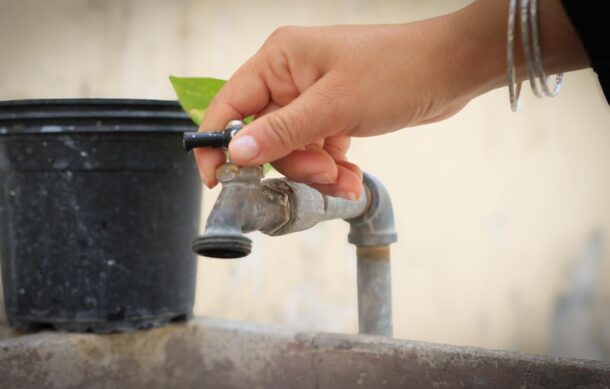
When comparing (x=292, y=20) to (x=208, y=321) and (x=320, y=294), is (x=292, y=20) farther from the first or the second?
(x=208, y=321)

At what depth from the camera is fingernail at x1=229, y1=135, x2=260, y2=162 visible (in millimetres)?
594

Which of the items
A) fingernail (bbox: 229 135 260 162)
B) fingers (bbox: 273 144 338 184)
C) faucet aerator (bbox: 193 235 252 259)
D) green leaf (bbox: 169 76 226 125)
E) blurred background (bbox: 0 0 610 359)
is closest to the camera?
faucet aerator (bbox: 193 235 252 259)

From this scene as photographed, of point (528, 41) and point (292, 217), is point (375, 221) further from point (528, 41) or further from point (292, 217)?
point (528, 41)

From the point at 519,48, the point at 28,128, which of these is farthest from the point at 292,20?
the point at 519,48

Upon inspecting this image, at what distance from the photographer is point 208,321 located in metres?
1.08

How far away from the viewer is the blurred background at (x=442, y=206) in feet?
5.49

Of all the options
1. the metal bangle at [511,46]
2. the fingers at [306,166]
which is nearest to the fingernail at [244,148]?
the fingers at [306,166]

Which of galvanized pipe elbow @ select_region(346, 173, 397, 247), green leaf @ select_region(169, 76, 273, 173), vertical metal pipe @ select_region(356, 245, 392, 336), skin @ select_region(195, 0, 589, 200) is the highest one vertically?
green leaf @ select_region(169, 76, 273, 173)

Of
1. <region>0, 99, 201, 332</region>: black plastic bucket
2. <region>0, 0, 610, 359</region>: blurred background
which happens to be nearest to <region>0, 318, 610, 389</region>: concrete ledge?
<region>0, 99, 201, 332</region>: black plastic bucket

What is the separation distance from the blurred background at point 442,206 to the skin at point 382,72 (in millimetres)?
1065

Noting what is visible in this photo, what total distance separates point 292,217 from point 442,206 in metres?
1.16

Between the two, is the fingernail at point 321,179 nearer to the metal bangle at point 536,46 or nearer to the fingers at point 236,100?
the fingers at point 236,100

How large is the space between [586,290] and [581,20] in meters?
1.40

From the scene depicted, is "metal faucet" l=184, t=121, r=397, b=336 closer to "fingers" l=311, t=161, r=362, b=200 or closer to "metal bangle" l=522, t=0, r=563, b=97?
"fingers" l=311, t=161, r=362, b=200
